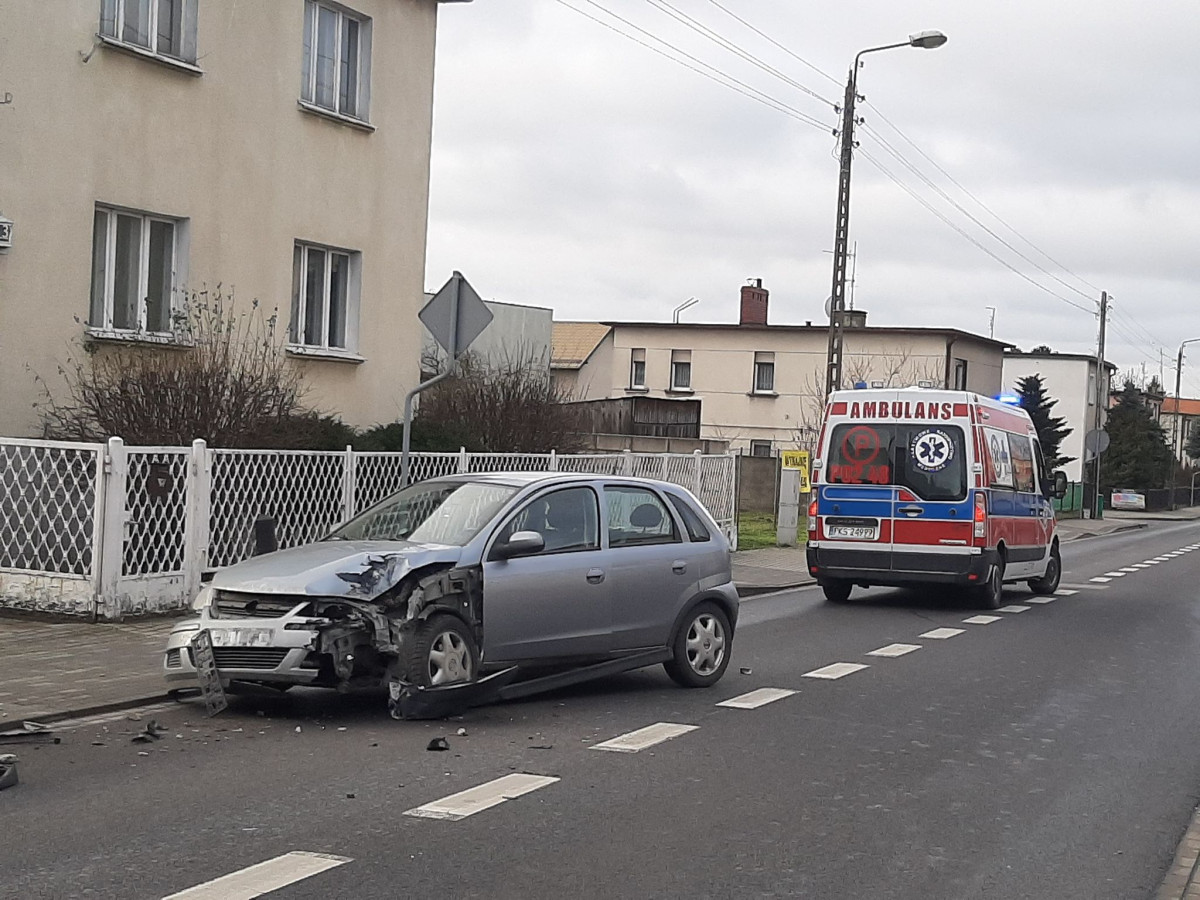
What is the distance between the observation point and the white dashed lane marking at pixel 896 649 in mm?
13086

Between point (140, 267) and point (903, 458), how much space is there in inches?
349

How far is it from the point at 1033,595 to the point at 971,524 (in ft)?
12.6

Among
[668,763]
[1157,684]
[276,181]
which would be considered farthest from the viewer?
[276,181]

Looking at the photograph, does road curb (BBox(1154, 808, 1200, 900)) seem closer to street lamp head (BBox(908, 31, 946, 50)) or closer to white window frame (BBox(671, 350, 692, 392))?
street lamp head (BBox(908, 31, 946, 50))

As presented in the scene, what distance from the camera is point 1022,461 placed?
18.6 metres

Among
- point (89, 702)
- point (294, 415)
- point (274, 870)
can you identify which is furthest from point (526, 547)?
point (294, 415)

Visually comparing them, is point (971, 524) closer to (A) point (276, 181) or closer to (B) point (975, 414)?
(B) point (975, 414)

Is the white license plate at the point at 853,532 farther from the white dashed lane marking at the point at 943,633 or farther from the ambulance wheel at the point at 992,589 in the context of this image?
the white dashed lane marking at the point at 943,633

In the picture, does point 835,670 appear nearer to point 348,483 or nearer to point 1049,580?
point 348,483

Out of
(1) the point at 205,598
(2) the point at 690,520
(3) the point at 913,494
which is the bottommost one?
(1) the point at 205,598

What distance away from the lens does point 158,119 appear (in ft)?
55.2

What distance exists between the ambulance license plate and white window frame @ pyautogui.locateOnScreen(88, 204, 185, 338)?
7773mm

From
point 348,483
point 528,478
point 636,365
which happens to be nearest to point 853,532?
point 348,483

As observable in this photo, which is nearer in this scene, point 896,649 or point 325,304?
point 896,649
